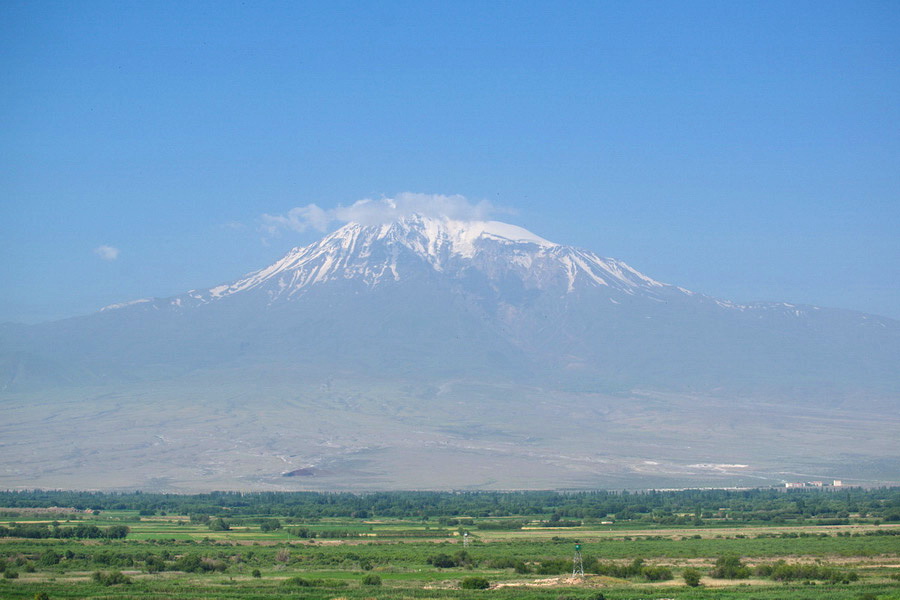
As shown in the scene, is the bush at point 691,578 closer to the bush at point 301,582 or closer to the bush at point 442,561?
the bush at point 442,561

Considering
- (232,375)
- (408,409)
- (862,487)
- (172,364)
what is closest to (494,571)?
(862,487)

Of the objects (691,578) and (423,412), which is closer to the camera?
(691,578)

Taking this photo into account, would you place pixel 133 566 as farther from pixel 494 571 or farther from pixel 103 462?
pixel 103 462

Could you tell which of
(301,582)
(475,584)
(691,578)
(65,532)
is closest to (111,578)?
(301,582)

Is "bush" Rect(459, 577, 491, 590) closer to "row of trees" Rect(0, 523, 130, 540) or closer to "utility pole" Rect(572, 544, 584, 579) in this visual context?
"utility pole" Rect(572, 544, 584, 579)

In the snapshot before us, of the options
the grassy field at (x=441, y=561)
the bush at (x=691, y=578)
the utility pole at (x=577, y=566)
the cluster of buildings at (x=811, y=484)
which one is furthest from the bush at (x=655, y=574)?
the cluster of buildings at (x=811, y=484)

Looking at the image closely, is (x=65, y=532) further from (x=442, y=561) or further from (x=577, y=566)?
(x=577, y=566)

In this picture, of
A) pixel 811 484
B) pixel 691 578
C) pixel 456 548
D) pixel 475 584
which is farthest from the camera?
pixel 811 484
